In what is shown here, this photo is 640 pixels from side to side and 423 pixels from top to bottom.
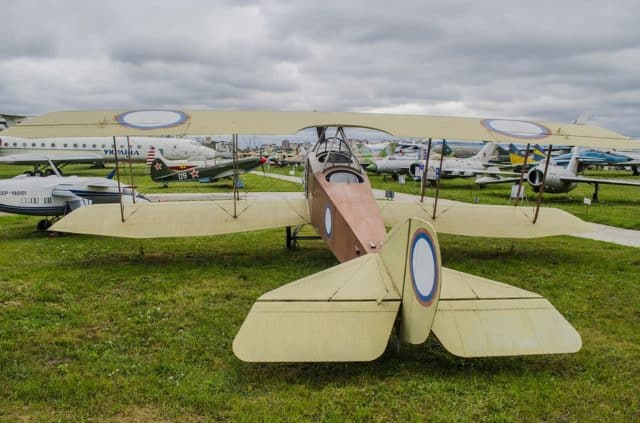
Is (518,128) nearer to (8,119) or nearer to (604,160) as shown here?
(604,160)

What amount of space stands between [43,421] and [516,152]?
30.0 metres

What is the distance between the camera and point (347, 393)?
398 centimetres

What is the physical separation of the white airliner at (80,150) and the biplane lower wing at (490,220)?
2348 cm

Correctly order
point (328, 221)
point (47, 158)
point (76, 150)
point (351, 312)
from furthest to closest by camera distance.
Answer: point (76, 150) < point (47, 158) < point (328, 221) < point (351, 312)

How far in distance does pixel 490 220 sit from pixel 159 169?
61.1ft

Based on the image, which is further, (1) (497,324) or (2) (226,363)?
(2) (226,363)

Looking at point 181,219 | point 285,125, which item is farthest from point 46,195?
point 285,125

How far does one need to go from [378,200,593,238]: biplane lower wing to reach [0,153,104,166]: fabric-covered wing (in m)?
22.6

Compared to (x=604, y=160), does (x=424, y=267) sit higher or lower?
higher

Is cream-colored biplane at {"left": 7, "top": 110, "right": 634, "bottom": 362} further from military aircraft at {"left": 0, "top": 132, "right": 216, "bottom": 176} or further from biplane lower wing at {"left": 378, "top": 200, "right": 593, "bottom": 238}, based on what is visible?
military aircraft at {"left": 0, "top": 132, "right": 216, "bottom": 176}

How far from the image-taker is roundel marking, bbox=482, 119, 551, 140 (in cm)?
754

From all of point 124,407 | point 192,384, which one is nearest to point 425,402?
point 192,384

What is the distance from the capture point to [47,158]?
2633cm

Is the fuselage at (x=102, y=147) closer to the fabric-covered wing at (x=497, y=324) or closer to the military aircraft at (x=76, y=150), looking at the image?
the military aircraft at (x=76, y=150)
